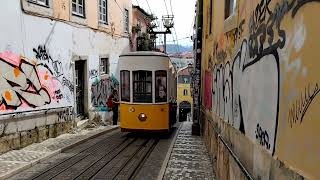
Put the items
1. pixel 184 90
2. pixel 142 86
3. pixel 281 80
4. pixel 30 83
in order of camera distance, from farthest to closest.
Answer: pixel 184 90, pixel 142 86, pixel 30 83, pixel 281 80

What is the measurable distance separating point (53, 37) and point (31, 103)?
9.75 feet

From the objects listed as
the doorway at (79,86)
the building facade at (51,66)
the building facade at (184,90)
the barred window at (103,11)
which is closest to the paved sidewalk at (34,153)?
the building facade at (51,66)

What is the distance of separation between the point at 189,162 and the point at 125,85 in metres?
4.92

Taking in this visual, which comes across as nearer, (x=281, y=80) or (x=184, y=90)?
(x=281, y=80)

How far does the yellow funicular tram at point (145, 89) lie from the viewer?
14102 millimetres

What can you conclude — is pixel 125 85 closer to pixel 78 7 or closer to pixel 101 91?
pixel 78 7

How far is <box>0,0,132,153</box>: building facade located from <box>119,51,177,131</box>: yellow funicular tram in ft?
8.26

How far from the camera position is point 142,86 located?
14242mm

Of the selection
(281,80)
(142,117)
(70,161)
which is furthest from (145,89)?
(281,80)

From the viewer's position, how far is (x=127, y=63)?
14.2 m

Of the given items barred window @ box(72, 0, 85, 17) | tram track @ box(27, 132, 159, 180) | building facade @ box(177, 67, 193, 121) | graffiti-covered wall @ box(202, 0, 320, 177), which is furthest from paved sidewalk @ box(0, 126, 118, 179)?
building facade @ box(177, 67, 193, 121)

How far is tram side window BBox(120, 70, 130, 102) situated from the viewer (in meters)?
14.3

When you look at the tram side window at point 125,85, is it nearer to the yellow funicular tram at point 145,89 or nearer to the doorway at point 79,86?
the yellow funicular tram at point 145,89

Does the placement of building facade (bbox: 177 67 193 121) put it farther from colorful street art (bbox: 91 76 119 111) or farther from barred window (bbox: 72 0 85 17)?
barred window (bbox: 72 0 85 17)
